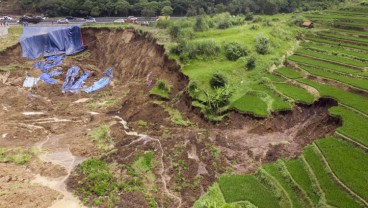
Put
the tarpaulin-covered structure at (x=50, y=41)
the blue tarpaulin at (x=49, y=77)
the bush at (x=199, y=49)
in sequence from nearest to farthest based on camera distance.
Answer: the bush at (x=199, y=49) → the blue tarpaulin at (x=49, y=77) → the tarpaulin-covered structure at (x=50, y=41)

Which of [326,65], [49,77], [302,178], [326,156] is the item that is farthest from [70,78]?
[326,156]

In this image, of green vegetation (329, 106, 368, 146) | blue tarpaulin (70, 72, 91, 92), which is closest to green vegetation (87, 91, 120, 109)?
blue tarpaulin (70, 72, 91, 92)

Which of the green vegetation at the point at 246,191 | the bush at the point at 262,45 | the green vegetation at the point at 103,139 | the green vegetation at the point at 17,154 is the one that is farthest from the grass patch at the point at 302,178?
the green vegetation at the point at 17,154

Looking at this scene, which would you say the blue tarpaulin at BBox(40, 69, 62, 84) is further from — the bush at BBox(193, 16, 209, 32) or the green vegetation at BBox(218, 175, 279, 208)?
the green vegetation at BBox(218, 175, 279, 208)

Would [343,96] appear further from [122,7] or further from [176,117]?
[122,7]

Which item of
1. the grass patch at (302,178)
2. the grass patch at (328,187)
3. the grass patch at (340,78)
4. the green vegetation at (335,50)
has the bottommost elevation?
the grass patch at (302,178)

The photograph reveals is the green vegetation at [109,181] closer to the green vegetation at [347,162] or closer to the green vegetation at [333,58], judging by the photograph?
the green vegetation at [347,162]
